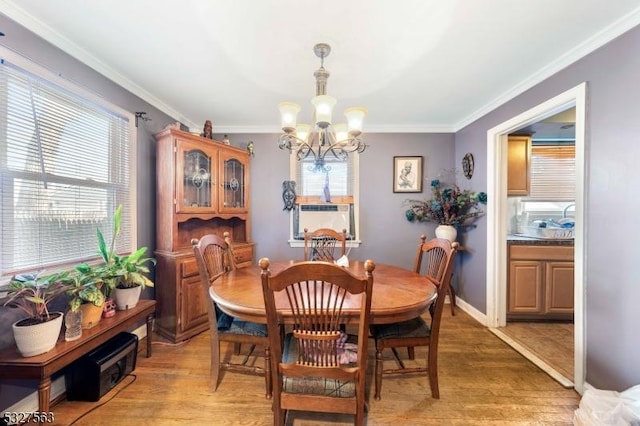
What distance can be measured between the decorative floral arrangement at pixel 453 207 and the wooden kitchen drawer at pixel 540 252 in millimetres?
529

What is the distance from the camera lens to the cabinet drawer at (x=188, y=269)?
2480 millimetres

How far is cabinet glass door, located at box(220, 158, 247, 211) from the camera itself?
3.07 meters

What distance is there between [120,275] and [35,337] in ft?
1.69

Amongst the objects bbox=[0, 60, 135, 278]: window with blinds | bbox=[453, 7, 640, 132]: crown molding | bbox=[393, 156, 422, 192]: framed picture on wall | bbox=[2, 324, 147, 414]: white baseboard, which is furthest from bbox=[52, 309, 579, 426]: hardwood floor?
bbox=[453, 7, 640, 132]: crown molding

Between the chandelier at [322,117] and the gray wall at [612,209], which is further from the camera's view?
the chandelier at [322,117]

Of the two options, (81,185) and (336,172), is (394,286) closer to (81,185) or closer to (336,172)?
(336,172)

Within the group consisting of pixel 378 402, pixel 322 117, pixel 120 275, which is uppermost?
pixel 322 117

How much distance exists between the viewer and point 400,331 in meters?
1.77

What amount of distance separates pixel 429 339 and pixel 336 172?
93.4 inches

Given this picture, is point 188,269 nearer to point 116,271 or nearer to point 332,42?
point 116,271

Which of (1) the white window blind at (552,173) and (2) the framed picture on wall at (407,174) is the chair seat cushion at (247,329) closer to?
(2) the framed picture on wall at (407,174)

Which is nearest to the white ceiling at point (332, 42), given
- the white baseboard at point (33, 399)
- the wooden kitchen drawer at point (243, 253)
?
the wooden kitchen drawer at point (243, 253)

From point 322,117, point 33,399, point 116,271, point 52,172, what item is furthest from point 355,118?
point 33,399

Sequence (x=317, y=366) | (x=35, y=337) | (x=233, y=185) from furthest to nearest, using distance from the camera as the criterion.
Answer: (x=233, y=185)
(x=35, y=337)
(x=317, y=366)
